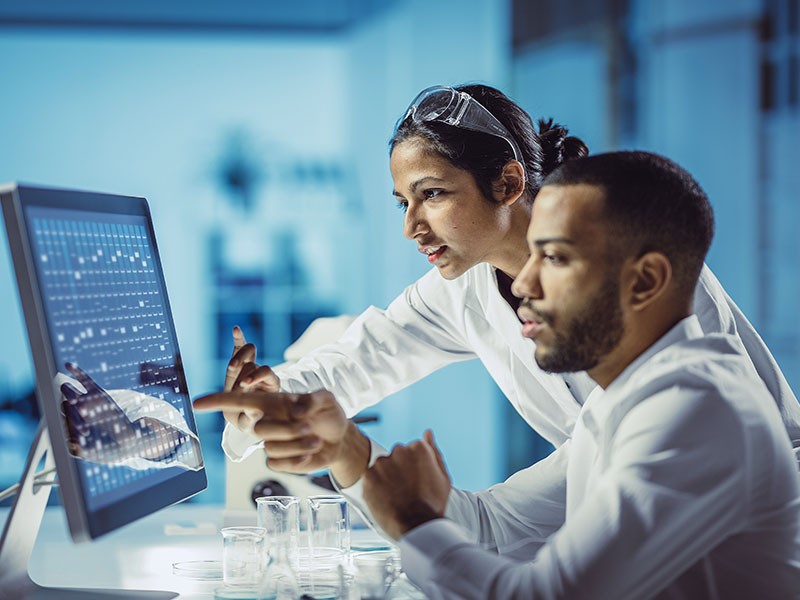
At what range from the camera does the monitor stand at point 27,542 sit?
1.27 meters

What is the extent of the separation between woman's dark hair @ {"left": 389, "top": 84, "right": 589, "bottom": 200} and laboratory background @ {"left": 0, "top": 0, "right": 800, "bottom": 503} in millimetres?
2824

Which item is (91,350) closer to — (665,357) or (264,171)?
(665,357)

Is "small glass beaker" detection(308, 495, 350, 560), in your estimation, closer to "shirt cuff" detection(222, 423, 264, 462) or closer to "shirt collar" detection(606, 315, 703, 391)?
"shirt cuff" detection(222, 423, 264, 462)

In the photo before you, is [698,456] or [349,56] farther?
[349,56]

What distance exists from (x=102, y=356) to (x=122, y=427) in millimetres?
92

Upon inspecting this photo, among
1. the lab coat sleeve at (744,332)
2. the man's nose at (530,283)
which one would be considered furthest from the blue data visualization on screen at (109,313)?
the lab coat sleeve at (744,332)

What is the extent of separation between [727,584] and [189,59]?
504 cm

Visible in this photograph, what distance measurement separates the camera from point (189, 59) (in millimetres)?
5594

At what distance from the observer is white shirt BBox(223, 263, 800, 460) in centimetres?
190

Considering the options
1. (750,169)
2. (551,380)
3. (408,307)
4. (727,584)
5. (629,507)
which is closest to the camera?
(629,507)

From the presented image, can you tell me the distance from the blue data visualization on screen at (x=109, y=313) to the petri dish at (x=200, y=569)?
19cm

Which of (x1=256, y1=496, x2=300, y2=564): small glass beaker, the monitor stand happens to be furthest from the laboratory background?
the monitor stand

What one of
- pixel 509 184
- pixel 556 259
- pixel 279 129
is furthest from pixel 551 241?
pixel 279 129

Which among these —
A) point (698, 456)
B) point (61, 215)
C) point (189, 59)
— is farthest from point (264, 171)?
point (698, 456)
